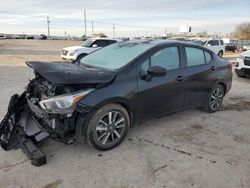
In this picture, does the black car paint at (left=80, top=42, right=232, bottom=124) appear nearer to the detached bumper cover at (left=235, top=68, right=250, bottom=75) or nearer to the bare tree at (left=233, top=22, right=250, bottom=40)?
the detached bumper cover at (left=235, top=68, right=250, bottom=75)

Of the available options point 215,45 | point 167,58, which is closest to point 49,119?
point 167,58

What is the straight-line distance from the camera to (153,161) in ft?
10.6

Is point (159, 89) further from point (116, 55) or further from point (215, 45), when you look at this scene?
point (215, 45)

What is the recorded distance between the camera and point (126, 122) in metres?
3.61

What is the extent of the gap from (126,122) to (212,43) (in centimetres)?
1880

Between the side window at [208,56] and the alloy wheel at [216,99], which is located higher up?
the side window at [208,56]

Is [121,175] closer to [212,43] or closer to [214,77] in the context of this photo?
[214,77]

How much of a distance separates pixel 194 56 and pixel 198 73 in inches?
13.5

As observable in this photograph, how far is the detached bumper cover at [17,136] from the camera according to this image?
119 inches

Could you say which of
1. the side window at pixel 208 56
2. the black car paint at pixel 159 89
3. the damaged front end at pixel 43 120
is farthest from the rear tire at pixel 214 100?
the damaged front end at pixel 43 120

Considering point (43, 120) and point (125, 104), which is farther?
point (125, 104)

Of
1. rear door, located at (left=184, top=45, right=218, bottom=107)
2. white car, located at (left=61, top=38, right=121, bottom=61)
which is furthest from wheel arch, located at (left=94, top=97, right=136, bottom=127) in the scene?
white car, located at (left=61, top=38, right=121, bottom=61)

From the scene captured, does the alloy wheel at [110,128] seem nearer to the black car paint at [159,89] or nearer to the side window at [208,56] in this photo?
the black car paint at [159,89]

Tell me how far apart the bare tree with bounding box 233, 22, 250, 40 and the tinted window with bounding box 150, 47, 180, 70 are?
192 feet
